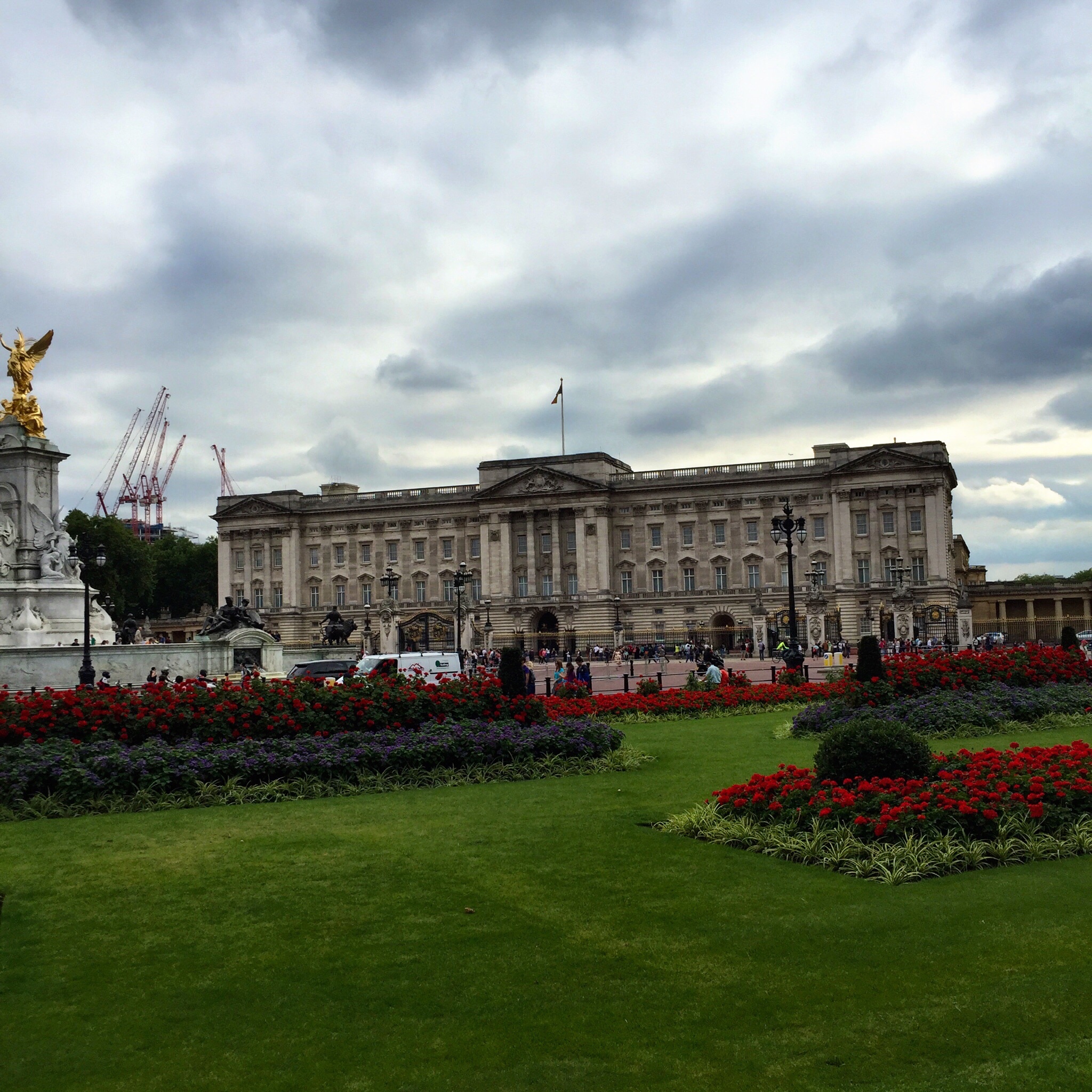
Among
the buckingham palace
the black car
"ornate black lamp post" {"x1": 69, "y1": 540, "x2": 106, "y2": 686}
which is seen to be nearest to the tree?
the buckingham palace

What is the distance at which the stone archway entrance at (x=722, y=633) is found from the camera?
293 ft

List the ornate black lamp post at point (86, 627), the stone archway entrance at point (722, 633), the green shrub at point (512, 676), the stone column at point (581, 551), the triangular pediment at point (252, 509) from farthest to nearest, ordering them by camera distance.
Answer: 1. the triangular pediment at point (252, 509)
2. the stone column at point (581, 551)
3. the stone archway entrance at point (722, 633)
4. the ornate black lamp post at point (86, 627)
5. the green shrub at point (512, 676)

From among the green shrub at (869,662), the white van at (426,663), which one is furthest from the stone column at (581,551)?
the green shrub at (869,662)

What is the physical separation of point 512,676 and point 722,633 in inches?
2814

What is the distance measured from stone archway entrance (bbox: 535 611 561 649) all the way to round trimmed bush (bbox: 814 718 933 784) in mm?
77670

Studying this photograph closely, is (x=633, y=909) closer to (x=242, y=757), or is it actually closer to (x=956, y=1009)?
(x=956, y=1009)

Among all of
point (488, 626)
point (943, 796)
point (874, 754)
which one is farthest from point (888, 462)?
point (943, 796)

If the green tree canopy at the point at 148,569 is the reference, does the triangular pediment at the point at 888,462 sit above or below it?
above

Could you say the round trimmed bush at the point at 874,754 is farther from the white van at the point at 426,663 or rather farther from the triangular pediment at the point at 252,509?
the triangular pediment at the point at 252,509

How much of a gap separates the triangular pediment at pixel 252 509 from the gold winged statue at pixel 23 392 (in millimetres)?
60197

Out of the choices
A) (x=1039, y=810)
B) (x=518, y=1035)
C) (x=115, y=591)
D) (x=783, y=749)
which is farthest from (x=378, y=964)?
(x=115, y=591)

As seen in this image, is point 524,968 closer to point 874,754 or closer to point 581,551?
point 874,754

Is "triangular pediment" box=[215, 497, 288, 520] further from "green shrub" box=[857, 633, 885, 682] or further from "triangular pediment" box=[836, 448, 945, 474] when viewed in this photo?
"green shrub" box=[857, 633, 885, 682]

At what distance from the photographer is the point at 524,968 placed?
25.5 feet
